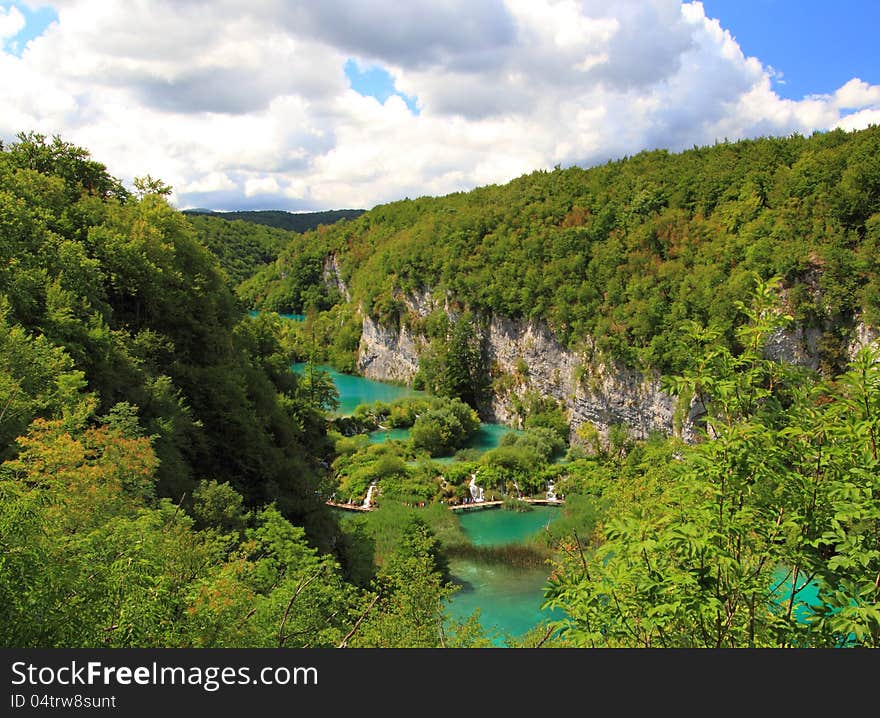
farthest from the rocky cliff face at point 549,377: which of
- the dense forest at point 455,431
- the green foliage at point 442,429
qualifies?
the green foliage at point 442,429

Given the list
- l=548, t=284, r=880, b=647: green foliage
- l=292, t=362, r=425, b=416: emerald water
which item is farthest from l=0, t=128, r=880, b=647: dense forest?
l=292, t=362, r=425, b=416: emerald water

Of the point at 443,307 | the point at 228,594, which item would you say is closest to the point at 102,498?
the point at 228,594

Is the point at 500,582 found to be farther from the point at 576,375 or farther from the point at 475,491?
the point at 576,375

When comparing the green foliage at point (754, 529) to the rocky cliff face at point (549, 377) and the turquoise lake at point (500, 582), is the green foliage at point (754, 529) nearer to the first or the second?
the turquoise lake at point (500, 582)

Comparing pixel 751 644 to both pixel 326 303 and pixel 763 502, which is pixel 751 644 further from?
pixel 326 303

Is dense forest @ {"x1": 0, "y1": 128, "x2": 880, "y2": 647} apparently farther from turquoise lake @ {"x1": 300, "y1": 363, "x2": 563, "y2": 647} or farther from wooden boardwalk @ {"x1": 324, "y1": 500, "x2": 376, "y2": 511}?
wooden boardwalk @ {"x1": 324, "y1": 500, "x2": 376, "y2": 511}

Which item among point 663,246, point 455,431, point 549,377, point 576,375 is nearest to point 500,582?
point 455,431
